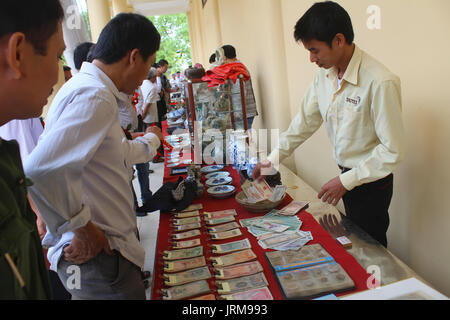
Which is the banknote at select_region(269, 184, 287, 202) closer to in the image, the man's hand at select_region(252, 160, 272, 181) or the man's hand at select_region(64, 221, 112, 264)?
the man's hand at select_region(252, 160, 272, 181)

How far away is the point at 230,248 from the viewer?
1.31 m

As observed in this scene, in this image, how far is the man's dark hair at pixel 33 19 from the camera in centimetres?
57

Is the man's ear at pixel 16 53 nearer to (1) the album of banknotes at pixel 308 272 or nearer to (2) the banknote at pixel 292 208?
(1) the album of banknotes at pixel 308 272

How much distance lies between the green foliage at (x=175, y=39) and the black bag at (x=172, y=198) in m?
18.1

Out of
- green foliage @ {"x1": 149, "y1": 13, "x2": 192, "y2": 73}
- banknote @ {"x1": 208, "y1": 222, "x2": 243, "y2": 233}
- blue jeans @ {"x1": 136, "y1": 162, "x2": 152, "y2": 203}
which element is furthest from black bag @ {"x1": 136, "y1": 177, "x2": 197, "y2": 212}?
green foliage @ {"x1": 149, "y1": 13, "x2": 192, "y2": 73}

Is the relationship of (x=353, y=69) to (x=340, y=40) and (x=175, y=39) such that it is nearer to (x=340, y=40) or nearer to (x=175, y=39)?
(x=340, y=40)

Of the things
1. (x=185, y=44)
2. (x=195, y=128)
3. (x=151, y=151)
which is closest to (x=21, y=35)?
(x=151, y=151)

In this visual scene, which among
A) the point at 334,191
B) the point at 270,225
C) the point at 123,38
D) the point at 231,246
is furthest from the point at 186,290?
the point at 123,38

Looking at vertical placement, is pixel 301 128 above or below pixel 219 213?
above

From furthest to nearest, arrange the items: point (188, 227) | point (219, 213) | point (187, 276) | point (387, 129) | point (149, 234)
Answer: point (149, 234)
point (219, 213)
point (188, 227)
point (387, 129)
point (187, 276)

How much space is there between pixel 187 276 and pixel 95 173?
1.59 ft

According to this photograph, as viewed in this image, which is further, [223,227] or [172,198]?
[172,198]

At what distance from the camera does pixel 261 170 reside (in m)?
1.83
